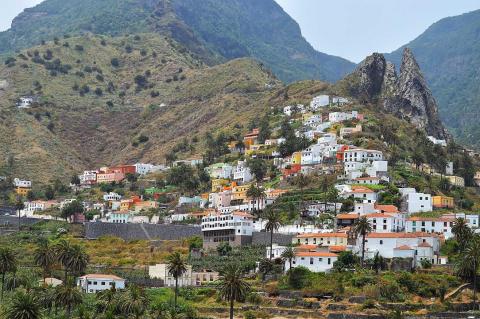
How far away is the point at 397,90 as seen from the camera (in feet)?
583

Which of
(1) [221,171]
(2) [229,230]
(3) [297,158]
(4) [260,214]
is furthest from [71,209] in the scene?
(3) [297,158]

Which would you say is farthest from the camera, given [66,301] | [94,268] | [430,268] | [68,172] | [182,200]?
[68,172]

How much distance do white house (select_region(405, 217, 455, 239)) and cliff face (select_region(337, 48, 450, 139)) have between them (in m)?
71.3

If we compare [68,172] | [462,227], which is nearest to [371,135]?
[462,227]

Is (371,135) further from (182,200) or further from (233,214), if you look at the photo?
(233,214)

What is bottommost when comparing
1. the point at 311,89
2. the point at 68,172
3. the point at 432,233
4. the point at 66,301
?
the point at 66,301

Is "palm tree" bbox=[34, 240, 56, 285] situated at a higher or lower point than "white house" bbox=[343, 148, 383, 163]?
lower

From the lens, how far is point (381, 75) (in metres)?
182

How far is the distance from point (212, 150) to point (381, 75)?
44509 millimetres

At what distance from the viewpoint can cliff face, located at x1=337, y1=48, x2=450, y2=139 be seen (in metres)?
175

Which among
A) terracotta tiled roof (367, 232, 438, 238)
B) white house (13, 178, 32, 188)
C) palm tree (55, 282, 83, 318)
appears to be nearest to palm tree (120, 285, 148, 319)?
palm tree (55, 282, 83, 318)

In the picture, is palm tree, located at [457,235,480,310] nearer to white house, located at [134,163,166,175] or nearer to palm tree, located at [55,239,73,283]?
palm tree, located at [55,239,73,283]

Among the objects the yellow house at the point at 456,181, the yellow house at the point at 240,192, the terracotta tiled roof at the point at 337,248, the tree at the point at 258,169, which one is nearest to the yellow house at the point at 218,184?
the tree at the point at 258,169

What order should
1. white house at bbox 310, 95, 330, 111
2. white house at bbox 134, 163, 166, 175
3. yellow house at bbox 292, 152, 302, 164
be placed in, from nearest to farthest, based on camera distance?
yellow house at bbox 292, 152, 302, 164, white house at bbox 134, 163, 166, 175, white house at bbox 310, 95, 330, 111
